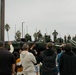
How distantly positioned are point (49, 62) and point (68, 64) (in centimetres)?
202

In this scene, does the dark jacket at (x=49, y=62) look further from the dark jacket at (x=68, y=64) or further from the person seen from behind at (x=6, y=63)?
the person seen from behind at (x=6, y=63)

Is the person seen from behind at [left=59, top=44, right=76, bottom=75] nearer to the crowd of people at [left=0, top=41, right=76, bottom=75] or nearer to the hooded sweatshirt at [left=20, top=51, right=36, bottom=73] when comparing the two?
the crowd of people at [left=0, top=41, right=76, bottom=75]

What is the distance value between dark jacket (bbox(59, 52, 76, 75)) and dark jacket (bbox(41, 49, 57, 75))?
1820 mm

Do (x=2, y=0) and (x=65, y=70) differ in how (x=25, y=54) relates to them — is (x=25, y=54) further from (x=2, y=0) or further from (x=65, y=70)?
Answer: (x=2, y=0)

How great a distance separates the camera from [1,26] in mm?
19125

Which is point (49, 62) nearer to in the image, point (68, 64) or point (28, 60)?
point (28, 60)

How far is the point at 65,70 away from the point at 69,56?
1.52 feet

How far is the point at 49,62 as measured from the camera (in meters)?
13.4

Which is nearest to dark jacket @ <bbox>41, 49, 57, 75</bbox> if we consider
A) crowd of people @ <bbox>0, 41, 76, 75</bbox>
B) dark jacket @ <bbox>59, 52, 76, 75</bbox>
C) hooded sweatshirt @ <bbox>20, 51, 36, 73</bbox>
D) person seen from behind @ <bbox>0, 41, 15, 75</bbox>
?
crowd of people @ <bbox>0, 41, 76, 75</bbox>

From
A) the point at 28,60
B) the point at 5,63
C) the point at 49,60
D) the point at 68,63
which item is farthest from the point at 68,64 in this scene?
the point at 28,60

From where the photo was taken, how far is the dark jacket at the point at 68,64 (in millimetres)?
11383

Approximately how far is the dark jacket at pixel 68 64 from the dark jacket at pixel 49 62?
5.97 ft

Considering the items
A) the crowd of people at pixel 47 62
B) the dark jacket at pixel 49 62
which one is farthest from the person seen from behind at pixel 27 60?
the dark jacket at pixel 49 62

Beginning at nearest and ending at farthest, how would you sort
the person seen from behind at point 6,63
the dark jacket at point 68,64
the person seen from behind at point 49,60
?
Result: the person seen from behind at point 6,63, the dark jacket at point 68,64, the person seen from behind at point 49,60
